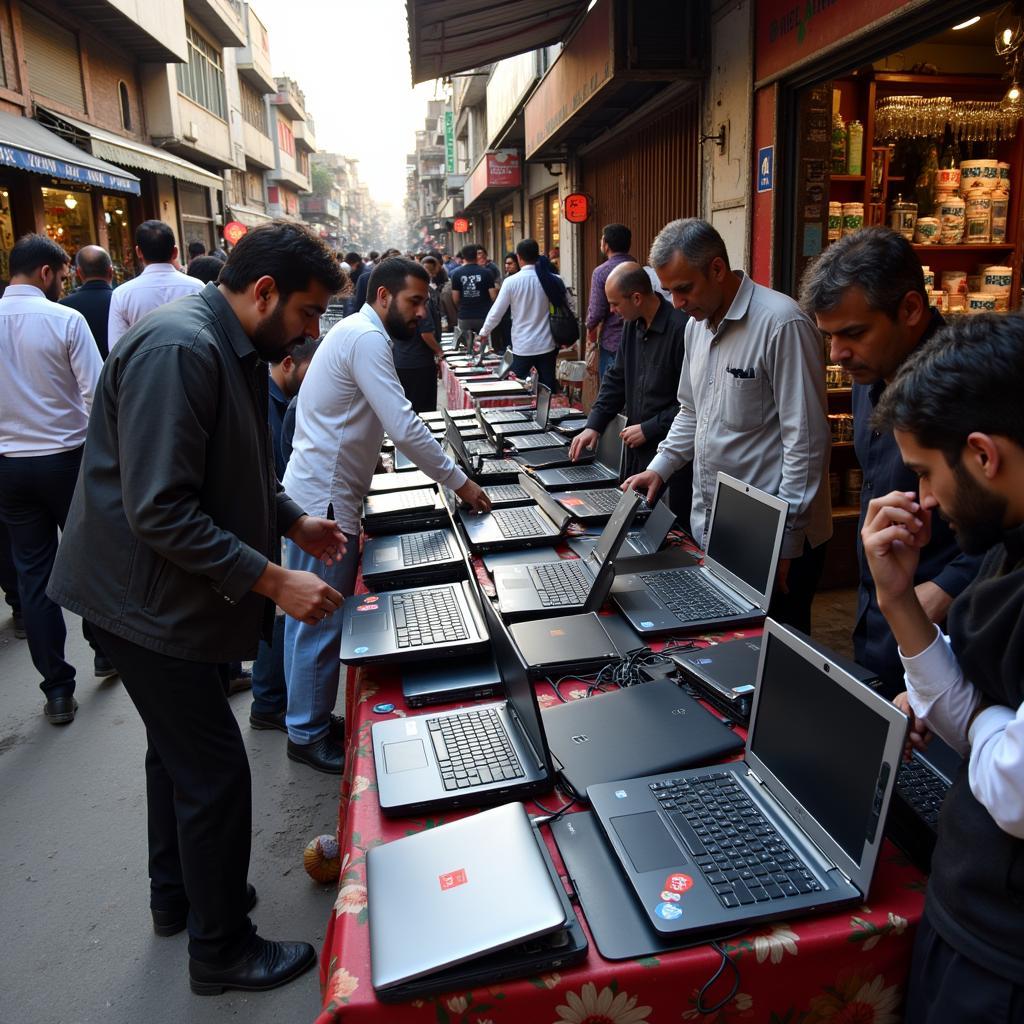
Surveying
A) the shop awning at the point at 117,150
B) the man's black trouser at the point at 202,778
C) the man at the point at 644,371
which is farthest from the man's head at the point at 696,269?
the shop awning at the point at 117,150

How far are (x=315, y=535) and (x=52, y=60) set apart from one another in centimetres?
1431

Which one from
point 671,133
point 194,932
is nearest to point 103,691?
point 194,932

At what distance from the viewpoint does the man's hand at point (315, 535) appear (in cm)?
257

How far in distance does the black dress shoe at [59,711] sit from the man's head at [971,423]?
399 centimetres

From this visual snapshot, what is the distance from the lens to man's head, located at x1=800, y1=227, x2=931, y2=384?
2.11 metres

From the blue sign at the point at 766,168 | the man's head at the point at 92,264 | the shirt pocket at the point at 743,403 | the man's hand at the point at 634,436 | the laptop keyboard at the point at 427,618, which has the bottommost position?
the laptop keyboard at the point at 427,618

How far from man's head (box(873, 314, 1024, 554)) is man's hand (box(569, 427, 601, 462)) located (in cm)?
297

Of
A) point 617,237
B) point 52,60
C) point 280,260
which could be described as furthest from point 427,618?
point 52,60

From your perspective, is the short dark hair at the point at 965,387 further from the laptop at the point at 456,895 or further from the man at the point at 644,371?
the man at the point at 644,371

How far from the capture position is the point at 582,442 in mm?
4191

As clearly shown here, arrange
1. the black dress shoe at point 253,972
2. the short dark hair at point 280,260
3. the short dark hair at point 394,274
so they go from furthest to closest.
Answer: the short dark hair at point 394,274 → the black dress shoe at point 253,972 → the short dark hair at point 280,260

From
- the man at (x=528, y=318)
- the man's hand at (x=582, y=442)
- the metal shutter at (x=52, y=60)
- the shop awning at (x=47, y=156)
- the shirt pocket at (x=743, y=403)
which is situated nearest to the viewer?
the shirt pocket at (x=743, y=403)

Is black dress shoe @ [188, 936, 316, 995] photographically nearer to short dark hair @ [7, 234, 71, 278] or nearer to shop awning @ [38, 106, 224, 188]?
short dark hair @ [7, 234, 71, 278]

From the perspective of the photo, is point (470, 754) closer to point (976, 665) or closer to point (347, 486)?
point (976, 665)
